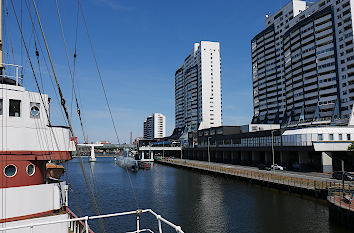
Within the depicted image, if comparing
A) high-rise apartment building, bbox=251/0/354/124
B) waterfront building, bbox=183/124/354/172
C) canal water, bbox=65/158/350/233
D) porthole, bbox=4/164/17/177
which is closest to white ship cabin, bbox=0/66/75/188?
porthole, bbox=4/164/17/177

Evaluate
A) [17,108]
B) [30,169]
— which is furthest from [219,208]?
[17,108]

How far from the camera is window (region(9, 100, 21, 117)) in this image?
12055mm

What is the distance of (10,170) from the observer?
1134 centimetres

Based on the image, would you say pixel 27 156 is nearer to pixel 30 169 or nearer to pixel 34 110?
pixel 30 169

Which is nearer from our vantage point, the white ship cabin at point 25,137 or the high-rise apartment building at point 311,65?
the white ship cabin at point 25,137

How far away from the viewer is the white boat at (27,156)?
1103cm

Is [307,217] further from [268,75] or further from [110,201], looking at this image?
[268,75]

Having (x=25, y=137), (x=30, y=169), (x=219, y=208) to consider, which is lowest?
(x=219, y=208)

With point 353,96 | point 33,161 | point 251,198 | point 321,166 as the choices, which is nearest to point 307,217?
point 251,198

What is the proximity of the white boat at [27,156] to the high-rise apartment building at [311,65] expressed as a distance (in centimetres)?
10739

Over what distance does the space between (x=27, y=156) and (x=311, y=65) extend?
405 ft

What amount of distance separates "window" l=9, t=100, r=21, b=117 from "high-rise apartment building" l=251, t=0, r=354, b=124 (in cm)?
10859

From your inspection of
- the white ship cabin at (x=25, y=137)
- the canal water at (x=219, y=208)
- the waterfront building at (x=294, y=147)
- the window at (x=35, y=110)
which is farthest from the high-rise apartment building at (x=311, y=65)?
the window at (x=35, y=110)

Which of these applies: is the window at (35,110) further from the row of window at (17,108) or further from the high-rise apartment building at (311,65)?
the high-rise apartment building at (311,65)
